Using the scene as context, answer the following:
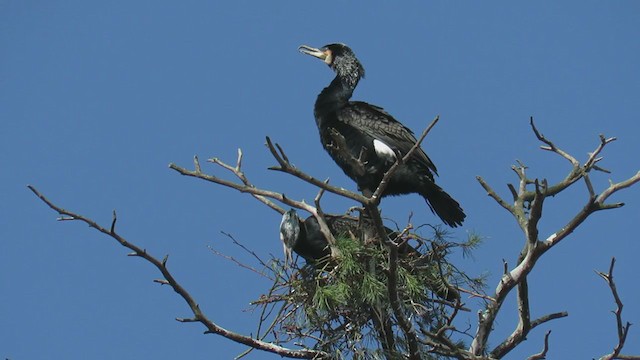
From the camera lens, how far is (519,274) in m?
5.76

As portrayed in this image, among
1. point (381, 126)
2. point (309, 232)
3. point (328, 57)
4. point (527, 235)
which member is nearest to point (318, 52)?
point (328, 57)

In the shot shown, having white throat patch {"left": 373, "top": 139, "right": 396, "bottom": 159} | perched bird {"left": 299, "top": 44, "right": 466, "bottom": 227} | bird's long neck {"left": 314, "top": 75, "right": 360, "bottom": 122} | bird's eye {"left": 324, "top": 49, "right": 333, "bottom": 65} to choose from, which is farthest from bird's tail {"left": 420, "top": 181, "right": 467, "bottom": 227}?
bird's eye {"left": 324, "top": 49, "right": 333, "bottom": 65}

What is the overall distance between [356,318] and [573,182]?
59.4 inches

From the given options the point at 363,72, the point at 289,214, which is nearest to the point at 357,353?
the point at 289,214

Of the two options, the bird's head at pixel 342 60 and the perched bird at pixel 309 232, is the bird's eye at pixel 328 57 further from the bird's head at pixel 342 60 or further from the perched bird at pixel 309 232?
the perched bird at pixel 309 232

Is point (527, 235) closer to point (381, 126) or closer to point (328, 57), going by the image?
point (381, 126)

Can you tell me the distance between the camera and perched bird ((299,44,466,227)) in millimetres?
7773

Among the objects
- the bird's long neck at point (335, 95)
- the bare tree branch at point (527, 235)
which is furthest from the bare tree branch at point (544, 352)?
the bird's long neck at point (335, 95)

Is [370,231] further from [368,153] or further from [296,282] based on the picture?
[368,153]

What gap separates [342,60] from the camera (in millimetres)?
8562

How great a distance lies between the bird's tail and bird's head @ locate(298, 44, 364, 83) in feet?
3.97

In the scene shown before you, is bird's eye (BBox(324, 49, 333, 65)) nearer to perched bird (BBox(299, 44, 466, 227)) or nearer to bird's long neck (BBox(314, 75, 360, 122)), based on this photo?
bird's long neck (BBox(314, 75, 360, 122))

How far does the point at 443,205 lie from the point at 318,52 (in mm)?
1973

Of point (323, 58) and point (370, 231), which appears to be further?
point (323, 58)
